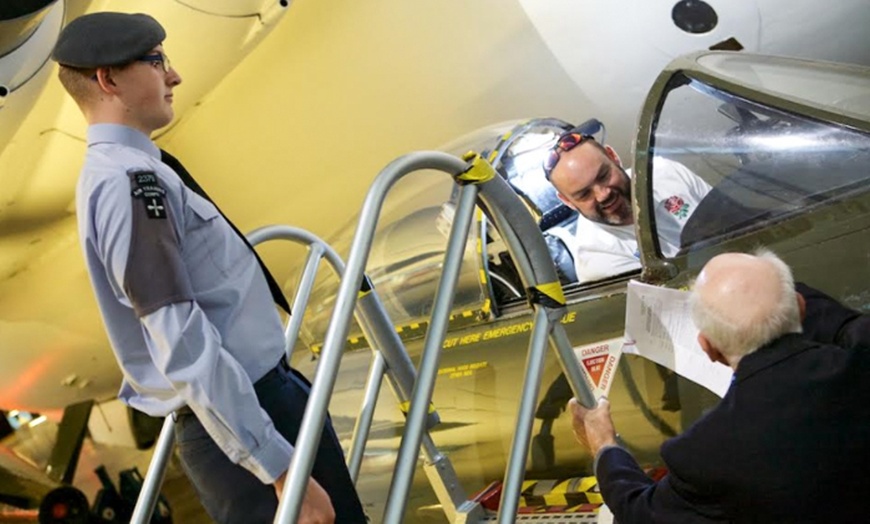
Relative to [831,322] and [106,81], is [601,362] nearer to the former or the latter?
[831,322]

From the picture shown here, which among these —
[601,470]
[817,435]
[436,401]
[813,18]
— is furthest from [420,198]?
[817,435]

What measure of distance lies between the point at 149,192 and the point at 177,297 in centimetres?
20

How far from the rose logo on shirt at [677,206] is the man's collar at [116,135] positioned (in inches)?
60.7

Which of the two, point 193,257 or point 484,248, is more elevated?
point 193,257

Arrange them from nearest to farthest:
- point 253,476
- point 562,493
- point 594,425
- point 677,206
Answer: point 253,476, point 594,425, point 677,206, point 562,493

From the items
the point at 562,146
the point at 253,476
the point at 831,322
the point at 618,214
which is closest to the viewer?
the point at 253,476

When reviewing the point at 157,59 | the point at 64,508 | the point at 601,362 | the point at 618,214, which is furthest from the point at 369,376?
the point at 64,508

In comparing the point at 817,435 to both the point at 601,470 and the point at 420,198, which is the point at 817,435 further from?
the point at 420,198

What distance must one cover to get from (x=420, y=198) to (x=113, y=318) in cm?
291

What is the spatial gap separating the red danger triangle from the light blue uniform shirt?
1.21 meters

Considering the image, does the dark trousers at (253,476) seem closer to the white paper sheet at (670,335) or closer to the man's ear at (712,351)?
the man's ear at (712,351)

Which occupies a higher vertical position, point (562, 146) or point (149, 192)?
point (149, 192)

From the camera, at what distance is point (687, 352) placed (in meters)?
2.29

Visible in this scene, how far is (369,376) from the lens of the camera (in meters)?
2.39
